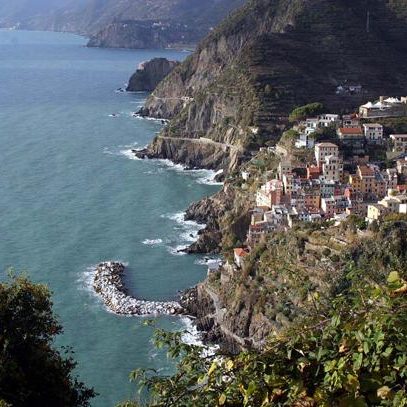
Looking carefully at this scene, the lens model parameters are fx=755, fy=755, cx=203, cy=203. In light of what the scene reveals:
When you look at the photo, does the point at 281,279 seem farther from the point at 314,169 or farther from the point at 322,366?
the point at 322,366

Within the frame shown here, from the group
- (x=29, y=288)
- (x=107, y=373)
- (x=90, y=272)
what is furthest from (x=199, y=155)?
(x=29, y=288)

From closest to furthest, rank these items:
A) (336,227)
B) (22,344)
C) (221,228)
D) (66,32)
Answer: (22,344) < (336,227) < (221,228) < (66,32)

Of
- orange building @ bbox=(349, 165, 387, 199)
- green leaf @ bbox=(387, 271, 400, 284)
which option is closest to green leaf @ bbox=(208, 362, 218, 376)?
green leaf @ bbox=(387, 271, 400, 284)

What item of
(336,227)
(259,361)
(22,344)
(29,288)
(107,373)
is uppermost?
(259,361)

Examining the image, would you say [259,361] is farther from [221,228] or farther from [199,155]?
[199,155]

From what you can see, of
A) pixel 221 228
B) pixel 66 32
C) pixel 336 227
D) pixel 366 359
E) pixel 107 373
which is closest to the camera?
pixel 366 359

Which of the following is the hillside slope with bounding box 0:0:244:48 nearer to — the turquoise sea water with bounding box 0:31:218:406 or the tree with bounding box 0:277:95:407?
the turquoise sea water with bounding box 0:31:218:406
